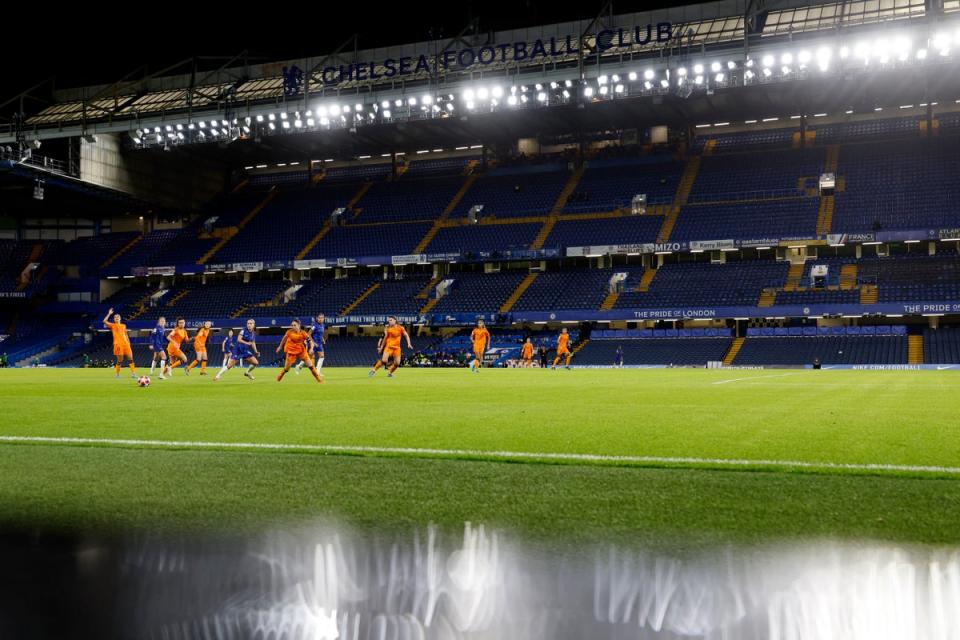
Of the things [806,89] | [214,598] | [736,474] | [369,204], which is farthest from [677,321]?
[214,598]

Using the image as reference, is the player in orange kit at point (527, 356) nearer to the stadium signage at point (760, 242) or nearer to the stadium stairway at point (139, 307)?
the stadium signage at point (760, 242)

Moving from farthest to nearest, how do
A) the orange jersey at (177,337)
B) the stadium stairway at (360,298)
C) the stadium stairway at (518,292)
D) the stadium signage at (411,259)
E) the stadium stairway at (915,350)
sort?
the stadium signage at (411,259) < the stadium stairway at (360,298) < the stadium stairway at (518,292) < the stadium stairway at (915,350) < the orange jersey at (177,337)

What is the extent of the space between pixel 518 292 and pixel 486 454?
49.8m

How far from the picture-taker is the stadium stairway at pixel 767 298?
48.5 meters

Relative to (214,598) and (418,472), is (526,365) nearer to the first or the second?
(418,472)

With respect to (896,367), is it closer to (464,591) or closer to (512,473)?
(512,473)

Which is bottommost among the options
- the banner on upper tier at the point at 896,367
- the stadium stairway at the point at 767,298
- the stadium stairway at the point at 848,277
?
the banner on upper tier at the point at 896,367

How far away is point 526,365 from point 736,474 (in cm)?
4257

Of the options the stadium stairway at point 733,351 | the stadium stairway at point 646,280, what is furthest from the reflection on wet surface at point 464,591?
the stadium stairway at point 646,280

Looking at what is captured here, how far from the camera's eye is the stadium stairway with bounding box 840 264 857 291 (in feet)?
157

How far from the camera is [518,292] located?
56.6 meters

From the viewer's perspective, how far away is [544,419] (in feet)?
→ 35.3

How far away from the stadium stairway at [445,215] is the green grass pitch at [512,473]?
162 ft

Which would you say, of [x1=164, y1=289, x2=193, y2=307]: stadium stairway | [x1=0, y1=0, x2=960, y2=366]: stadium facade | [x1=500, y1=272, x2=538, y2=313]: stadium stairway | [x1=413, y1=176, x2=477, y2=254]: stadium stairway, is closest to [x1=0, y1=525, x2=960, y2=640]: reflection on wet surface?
[x1=0, y1=0, x2=960, y2=366]: stadium facade
